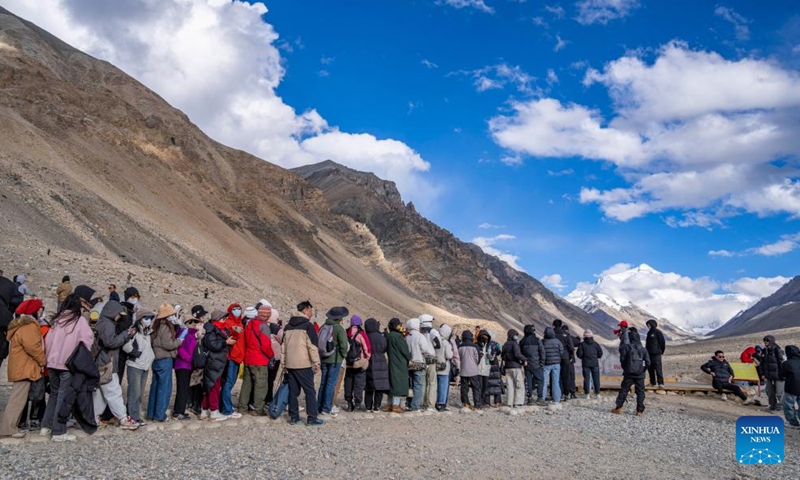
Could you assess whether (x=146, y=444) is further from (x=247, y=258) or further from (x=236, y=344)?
(x=247, y=258)

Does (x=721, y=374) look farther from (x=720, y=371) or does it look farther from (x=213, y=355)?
(x=213, y=355)

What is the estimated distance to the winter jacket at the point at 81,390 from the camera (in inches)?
298

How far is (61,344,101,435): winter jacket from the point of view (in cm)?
756

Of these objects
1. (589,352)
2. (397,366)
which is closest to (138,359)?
(397,366)

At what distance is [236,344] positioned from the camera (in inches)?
384

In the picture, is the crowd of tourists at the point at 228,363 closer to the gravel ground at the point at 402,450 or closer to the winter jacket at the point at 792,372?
the winter jacket at the point at 792,372

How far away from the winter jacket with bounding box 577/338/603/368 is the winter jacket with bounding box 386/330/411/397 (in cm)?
613

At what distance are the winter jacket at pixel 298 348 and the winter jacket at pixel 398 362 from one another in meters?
2.17

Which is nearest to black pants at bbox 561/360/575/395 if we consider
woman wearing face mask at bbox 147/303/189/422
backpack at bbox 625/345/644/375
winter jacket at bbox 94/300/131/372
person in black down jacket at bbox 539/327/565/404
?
person in black down jacket at bbox 539/327/565/404

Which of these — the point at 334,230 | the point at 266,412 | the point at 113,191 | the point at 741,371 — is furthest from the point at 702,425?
the point at 334,230

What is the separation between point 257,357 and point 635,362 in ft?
26.7

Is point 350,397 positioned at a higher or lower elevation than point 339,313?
lower

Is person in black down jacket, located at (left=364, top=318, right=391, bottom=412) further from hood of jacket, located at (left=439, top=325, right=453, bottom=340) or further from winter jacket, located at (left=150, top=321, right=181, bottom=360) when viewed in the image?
winter jacket, located at (left=150, top=321, right=181, bottom=360)

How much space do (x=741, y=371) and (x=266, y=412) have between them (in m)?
14.9
